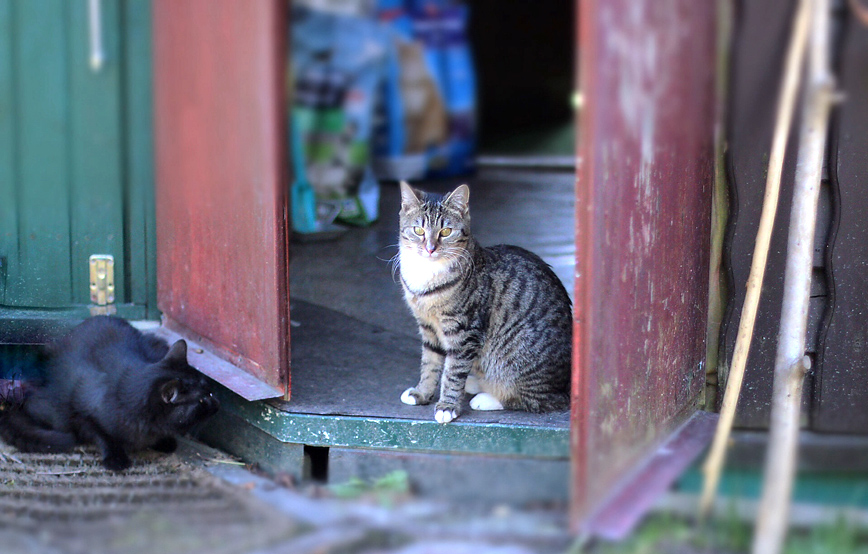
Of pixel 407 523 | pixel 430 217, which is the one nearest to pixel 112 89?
pixel 430 217

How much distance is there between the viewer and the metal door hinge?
4332 mm

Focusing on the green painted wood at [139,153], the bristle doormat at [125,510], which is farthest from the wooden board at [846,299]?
the green painted wood at [139,153]

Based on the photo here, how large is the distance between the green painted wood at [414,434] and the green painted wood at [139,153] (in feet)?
3.84

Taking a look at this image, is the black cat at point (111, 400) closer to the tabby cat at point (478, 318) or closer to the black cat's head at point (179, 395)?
the black cat's head at point (179, 395)

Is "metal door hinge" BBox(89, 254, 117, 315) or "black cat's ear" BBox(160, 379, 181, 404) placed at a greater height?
"metal door hinge" BBox(89, 254, 117, 315)

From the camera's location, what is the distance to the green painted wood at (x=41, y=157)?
4.19 m

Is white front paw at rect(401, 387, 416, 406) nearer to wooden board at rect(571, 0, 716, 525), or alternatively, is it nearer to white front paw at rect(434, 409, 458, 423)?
white front paw at rect(434, 409, 458, 423)

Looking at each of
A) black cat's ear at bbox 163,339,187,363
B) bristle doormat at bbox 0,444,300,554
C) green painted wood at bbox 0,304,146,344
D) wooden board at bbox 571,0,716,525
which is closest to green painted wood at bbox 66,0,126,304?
green painted wood at bbox 0,304,146,344

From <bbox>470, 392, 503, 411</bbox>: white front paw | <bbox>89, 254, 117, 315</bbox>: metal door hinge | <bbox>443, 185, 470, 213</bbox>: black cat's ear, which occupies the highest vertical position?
<bbox>443, 185, 470, 213</bbox>: black cat's ear

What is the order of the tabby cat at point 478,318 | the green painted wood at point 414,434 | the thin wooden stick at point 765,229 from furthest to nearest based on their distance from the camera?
the tabby cat at point 478,318 < the green painted wood at point 414,434 < the thin wooden stick at point 765,229

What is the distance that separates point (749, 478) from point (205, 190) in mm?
2447

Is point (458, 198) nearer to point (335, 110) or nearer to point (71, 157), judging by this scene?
point (71, 157)

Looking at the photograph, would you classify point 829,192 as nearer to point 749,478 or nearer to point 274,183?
point 749,478

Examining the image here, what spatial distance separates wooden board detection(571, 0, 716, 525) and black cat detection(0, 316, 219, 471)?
1.65 metres
